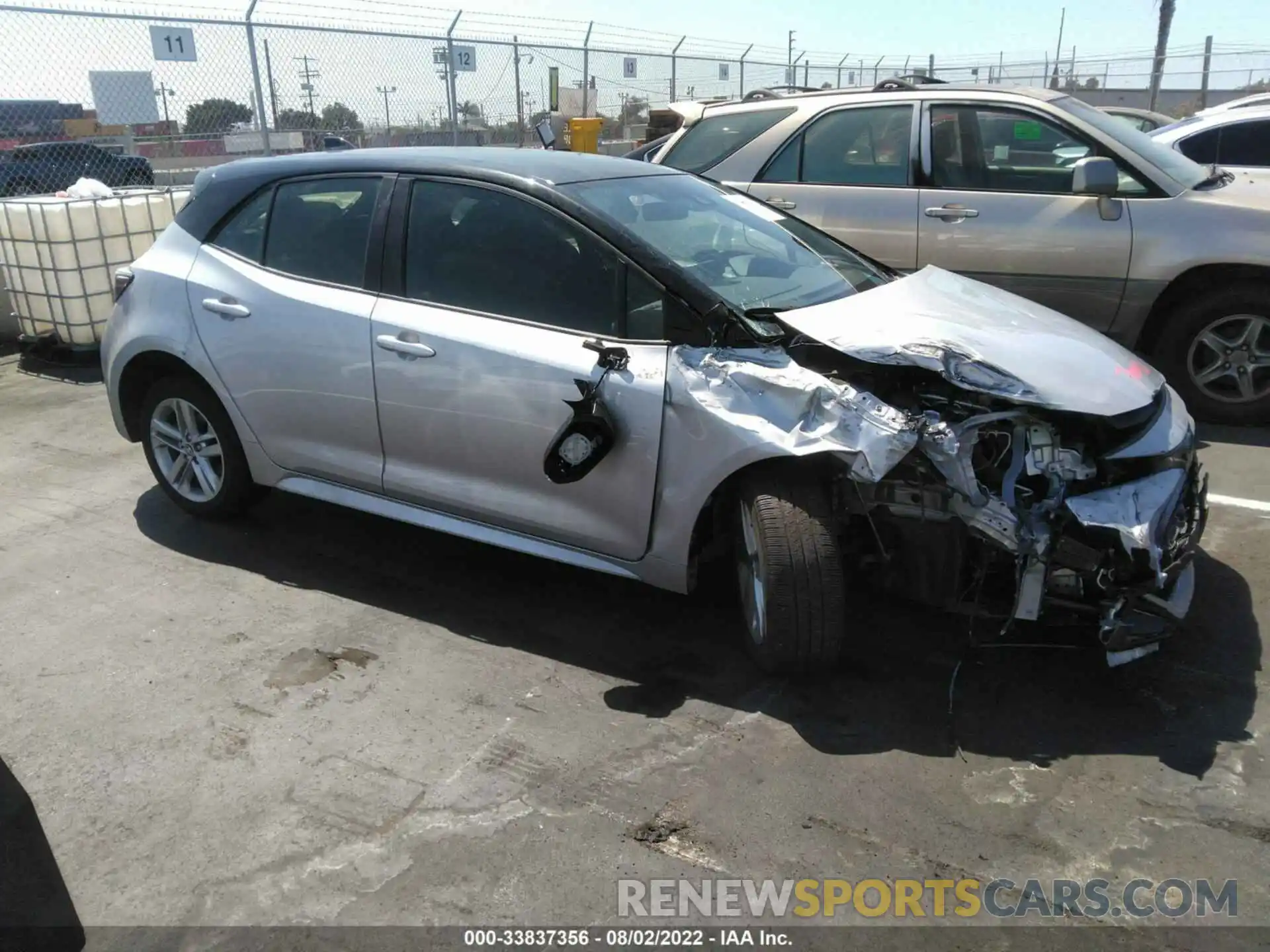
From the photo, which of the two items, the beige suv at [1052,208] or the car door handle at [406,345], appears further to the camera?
the beige suv at [1052,208]

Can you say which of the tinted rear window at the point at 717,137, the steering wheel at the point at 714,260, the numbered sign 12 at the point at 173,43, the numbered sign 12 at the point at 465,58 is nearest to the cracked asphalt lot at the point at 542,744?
the steering wheel at the point at 714,260

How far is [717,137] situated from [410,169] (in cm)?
340

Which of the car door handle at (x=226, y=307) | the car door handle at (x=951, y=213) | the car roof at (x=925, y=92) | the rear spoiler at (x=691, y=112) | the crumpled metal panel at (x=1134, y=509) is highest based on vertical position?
the car roof at (x=925, y=92)

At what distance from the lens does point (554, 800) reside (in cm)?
290

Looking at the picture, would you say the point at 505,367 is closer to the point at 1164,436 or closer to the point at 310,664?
the point at 310,664

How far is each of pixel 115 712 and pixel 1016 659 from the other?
9.93 feet

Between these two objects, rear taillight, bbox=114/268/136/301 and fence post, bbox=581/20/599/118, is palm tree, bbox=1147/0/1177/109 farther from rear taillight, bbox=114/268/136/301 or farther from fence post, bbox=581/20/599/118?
rear taillight, bbox=114/268/136/301

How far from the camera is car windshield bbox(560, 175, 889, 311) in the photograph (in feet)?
12.1

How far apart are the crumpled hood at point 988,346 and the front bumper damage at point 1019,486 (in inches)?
4.1

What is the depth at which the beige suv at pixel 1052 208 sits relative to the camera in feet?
18.3

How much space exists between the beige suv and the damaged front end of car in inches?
106

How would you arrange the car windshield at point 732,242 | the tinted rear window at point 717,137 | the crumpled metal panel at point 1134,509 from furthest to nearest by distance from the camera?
the tinted rear window at point 717,137, the car windshield at point 732,242, the crumpled metal panel at point 1134,509

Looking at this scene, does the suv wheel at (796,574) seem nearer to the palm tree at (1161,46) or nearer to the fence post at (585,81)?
the fence post at (585,81)

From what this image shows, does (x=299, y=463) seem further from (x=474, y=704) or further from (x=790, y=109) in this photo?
(x=790, y=109)
